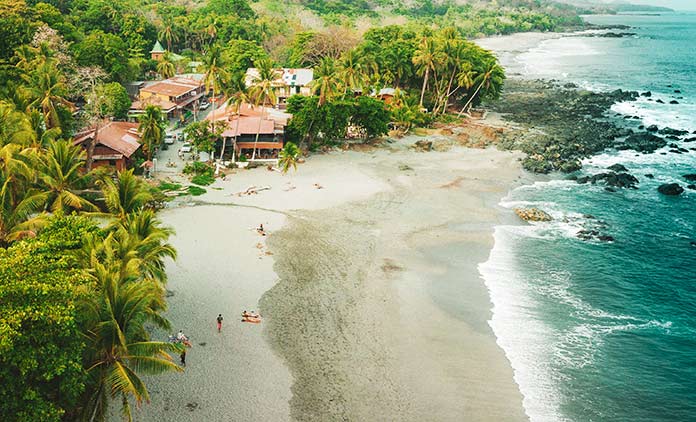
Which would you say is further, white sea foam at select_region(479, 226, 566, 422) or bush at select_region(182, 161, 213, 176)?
bush at select_region(182, 161, 213, 176)

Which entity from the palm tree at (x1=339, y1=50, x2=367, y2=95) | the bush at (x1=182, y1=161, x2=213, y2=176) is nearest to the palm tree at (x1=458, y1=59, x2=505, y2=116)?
the palm tree at (x1=339, y1=50, x2=367, y2=95)

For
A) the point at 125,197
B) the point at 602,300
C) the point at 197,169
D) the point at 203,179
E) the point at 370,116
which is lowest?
the point at 203,179

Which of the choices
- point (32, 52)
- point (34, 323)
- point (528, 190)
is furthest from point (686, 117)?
point (34, 323)

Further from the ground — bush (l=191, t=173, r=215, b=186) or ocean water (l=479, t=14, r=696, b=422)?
ocean water (l=479, t=14, r=696, b=422)

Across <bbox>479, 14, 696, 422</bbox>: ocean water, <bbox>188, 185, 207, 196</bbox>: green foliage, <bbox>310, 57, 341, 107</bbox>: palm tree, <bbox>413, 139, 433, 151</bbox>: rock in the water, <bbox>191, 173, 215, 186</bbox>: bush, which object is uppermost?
<bbox>310, 57, 341, 107</bbox>: palm tree

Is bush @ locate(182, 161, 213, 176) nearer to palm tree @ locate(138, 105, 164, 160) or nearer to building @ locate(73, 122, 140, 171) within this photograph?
palm tree @ locate(138, 105, 164, 160)

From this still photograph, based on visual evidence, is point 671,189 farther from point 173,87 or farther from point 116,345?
point 173,87

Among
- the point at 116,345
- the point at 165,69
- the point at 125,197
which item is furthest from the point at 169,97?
the point at 116,345
